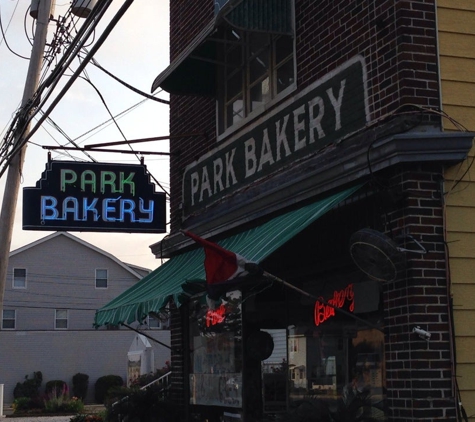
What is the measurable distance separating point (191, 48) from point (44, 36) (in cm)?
610

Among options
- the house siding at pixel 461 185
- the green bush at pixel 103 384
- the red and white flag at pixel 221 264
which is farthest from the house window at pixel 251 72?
the green bush at pixel 103 384

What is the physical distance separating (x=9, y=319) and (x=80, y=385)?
625 cm

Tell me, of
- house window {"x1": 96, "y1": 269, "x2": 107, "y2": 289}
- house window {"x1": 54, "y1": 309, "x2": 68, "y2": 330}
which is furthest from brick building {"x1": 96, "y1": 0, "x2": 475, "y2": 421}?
house window {"x1": 96, "y1": 269, "x2": 107, "y2": 289}

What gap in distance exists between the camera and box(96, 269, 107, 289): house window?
52000mm

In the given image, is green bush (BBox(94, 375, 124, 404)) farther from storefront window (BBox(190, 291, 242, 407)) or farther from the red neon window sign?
the red neon window sign

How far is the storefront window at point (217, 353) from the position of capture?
12070 mm

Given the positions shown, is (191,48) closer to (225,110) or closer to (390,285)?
(225,110)

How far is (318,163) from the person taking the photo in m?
9.43

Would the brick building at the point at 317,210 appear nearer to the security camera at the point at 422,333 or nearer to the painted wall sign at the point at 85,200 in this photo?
the security camera at the point at 422,333

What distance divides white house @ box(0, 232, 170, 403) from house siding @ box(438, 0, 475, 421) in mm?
38697

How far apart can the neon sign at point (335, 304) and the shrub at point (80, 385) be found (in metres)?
38.1

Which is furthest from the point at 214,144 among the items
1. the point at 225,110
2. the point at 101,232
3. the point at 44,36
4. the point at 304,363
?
the point at 44,36

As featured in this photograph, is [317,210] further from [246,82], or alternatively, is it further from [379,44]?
[246,82]

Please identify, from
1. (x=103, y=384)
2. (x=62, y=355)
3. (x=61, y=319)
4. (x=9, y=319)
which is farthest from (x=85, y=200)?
(x=61, y=319)
